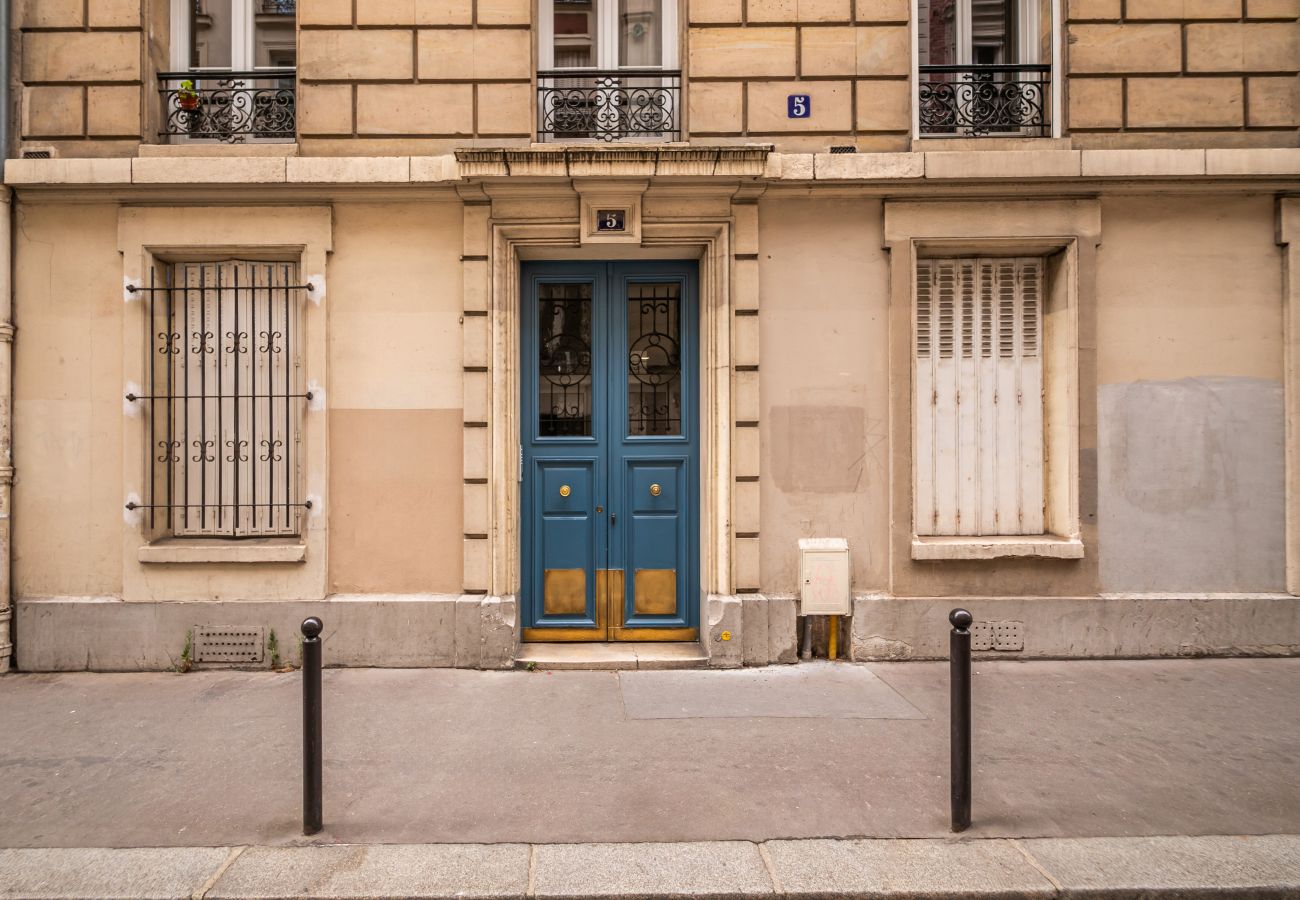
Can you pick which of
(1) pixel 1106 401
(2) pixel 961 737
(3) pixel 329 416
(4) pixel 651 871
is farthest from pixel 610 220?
(4) pixel 651 871

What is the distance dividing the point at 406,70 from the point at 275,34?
1392 mm

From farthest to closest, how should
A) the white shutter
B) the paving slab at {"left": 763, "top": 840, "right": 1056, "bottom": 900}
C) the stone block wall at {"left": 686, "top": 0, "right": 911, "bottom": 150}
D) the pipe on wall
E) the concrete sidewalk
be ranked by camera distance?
the white shutter < the stone block wall at {"left": 686, "top": 0, "right": 911, "bottom": 150} < the pipe on wall < the concrete sidewalk < the paving slab at {"left": 763, "top": 840, "right": 1056, "bottom": 900}

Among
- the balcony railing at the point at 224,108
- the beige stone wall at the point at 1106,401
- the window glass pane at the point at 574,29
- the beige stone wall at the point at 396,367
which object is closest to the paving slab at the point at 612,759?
the beige stone wall at the point at 1106,401

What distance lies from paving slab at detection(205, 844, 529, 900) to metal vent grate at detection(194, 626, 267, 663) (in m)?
2.96

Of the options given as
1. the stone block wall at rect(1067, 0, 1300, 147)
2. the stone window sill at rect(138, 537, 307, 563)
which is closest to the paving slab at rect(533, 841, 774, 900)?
the stone window sill at rect(138, 537, 307, 563)

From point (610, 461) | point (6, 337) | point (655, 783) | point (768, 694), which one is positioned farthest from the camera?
point (610, 461)

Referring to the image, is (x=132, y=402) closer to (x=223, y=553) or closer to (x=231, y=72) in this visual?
(x=223, y=553)

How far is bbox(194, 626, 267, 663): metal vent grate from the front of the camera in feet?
19.7

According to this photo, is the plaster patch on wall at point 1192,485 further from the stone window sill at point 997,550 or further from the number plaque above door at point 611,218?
the number plaque above door at point 611,218

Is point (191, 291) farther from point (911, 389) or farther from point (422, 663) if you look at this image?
point (911, 389)

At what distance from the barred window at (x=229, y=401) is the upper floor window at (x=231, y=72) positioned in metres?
1.17

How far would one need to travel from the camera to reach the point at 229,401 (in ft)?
20.7

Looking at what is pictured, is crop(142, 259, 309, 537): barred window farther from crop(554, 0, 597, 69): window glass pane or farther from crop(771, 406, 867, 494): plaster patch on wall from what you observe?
crop(771, 406, 867, 494): plaster patch on wall

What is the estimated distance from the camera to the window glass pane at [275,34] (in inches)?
256
